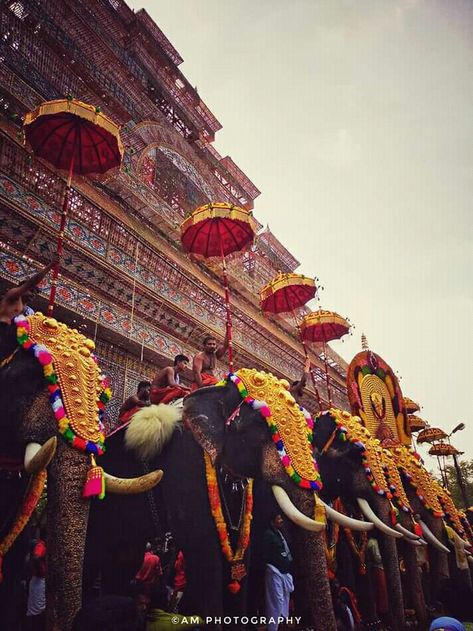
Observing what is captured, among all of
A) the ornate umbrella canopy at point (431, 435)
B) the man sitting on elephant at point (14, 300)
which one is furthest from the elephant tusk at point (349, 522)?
the ornate umbrella canopy at point (431, 435)

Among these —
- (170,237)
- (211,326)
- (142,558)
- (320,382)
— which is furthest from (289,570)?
(320,382)

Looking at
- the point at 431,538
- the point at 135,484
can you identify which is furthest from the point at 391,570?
the point at 135,484

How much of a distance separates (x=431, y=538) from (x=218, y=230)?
18.6ft

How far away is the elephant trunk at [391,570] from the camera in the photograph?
14.4ft

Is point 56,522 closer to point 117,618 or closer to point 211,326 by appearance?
point 117,618

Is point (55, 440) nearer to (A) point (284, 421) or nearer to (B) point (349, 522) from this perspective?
(A) point (284, 421)

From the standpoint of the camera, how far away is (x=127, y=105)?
13102 mm

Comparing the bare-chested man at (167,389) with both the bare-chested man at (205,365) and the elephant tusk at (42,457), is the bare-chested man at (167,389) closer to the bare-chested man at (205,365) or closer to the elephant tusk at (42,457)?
the bare-chested man at (205,365)

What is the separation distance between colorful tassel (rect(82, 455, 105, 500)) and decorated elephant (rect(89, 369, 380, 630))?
1221mm

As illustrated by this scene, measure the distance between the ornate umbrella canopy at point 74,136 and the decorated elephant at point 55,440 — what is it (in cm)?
330

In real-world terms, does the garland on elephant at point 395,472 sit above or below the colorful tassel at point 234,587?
above

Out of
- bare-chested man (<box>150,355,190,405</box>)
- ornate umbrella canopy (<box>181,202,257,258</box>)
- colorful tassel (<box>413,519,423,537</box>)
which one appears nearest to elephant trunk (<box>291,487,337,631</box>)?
bare-chested man (<box>150,355,190,405</box>)

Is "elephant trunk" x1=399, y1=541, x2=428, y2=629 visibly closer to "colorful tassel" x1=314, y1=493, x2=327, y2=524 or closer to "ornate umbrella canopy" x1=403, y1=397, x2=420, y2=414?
"colorful tassel" x1=314, y1=493, x2=327, y2=524

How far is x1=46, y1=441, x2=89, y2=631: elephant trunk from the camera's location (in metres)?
2.33
